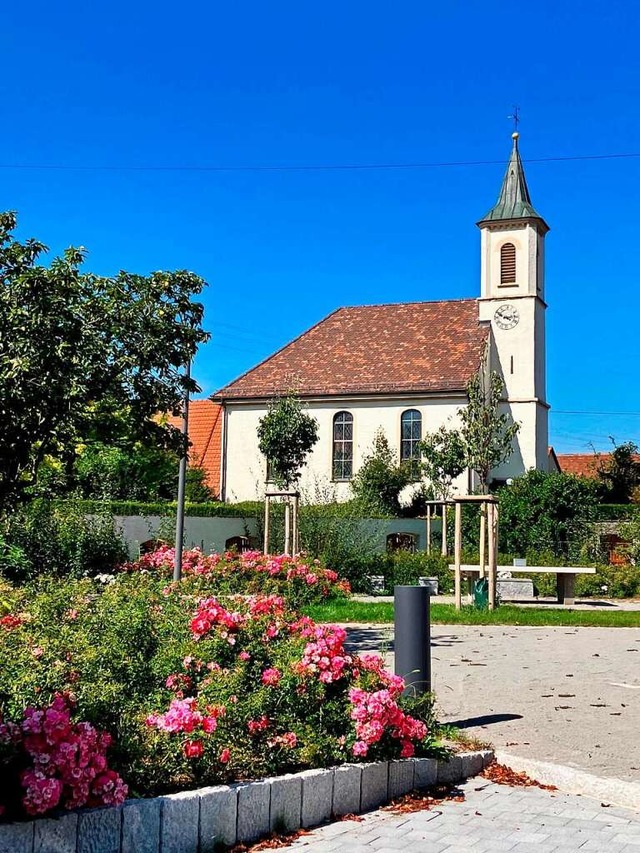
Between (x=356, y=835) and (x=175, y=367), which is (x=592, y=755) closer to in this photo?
(x=356, y=835)

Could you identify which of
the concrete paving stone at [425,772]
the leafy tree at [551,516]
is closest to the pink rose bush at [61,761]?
the concrete paving stone at [425,772]

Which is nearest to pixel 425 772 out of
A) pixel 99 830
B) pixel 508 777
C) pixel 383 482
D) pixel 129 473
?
pixel 508 777

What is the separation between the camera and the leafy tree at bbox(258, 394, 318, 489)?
30.3 metres

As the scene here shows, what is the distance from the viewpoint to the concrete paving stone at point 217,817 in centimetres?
507

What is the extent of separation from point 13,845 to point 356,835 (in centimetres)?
191

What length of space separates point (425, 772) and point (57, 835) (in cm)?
275

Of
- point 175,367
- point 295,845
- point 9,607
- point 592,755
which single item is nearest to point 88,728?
point 295,845

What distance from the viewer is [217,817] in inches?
202

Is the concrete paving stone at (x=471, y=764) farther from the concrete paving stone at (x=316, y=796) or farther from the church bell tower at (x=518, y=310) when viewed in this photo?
the church bell tower at (x=518, y=310)

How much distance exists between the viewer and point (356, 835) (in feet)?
17.8

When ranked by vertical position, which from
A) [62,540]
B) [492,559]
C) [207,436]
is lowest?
[492,559]

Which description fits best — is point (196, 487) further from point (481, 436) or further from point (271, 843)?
point (271, 843)

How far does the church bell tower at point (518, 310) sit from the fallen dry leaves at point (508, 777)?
128 feet

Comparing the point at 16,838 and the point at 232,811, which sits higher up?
the point at 16,838
